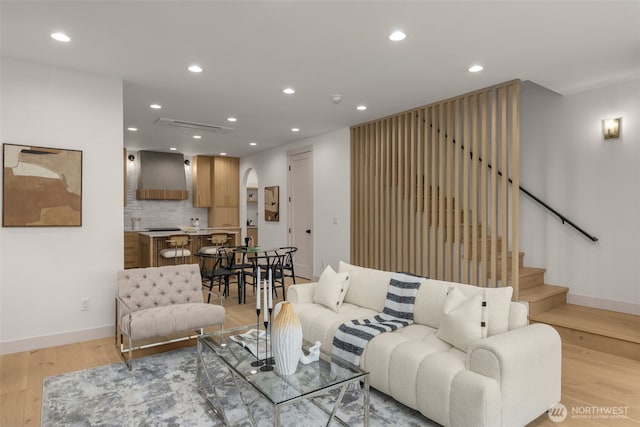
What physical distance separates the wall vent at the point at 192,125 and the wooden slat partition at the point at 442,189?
2.29m

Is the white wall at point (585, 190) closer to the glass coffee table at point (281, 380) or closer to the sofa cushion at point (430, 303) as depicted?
the sofa cushion at point (430, 303)

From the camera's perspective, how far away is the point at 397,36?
3.07m

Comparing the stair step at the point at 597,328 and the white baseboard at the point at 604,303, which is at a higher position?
the white baseboard at the point at 604,303

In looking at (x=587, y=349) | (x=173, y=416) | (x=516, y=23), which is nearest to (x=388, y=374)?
(x=173, y=416)

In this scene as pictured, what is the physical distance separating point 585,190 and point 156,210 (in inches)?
335

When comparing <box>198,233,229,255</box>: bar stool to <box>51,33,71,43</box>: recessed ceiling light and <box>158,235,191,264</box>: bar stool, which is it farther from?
<box>51,33,71,43</box>: recessed ceiling light

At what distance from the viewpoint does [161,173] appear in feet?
29.0

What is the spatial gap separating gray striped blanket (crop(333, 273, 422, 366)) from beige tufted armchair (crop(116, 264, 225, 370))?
1357mm

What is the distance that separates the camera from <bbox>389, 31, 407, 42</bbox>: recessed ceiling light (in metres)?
3.02

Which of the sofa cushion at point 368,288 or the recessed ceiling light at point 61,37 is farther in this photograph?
the sofa cushion at point 368,288

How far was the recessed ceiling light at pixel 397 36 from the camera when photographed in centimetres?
302

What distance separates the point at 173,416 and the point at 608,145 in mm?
5155

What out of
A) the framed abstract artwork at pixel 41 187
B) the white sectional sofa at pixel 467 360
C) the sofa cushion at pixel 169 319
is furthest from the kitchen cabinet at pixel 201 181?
the white sectional sofa at pixel 467 360

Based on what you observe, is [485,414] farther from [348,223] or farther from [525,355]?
[348,223]
